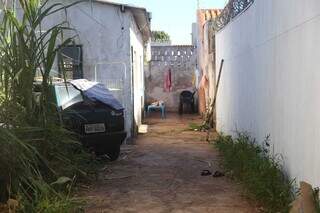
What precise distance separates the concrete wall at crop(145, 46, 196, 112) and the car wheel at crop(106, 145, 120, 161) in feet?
45.1

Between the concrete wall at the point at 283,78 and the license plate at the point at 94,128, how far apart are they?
8.84 feet

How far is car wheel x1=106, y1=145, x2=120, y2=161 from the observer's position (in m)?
9.59

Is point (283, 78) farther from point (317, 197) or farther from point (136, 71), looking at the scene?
point (136, 71)

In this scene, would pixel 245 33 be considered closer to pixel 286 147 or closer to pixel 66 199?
pixel 286 147

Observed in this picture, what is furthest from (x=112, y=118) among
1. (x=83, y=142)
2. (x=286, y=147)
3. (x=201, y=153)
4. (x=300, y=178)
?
(x=300, y=178)

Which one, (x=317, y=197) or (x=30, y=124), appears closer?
(x=317, y=197)

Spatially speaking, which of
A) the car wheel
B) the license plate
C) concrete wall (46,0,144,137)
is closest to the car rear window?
the license plate

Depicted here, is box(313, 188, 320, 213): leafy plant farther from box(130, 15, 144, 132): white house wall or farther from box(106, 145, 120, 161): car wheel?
box(130, 15, 144, 132): white house wall

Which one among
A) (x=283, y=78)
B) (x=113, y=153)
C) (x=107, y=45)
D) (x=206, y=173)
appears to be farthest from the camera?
(x=107, y=45)

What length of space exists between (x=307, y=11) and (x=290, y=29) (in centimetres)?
82

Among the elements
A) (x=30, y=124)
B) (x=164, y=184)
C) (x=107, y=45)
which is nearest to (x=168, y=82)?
(x=107, y=45)

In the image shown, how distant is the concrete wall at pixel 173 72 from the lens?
2369 centimetres

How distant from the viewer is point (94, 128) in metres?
8.78

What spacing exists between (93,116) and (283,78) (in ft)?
12.3
